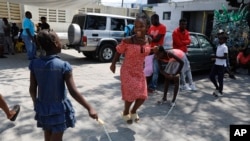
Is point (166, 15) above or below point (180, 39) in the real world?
above

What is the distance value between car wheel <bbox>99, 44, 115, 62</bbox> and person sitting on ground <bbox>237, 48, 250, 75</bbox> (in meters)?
4.68

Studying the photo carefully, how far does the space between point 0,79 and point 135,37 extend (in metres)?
4.78

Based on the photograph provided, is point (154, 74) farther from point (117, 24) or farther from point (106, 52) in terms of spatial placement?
point (117, 24)

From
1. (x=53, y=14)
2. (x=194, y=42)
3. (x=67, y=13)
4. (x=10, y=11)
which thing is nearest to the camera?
(x=194, y=42)

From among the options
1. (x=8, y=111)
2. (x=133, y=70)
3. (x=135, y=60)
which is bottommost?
(x=8, y=111)

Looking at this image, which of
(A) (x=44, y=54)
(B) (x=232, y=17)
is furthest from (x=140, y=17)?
(B) (x=232, y=17)

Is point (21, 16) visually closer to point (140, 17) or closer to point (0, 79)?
point (0, 79)

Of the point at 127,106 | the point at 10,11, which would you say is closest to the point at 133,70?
the point at 127,106

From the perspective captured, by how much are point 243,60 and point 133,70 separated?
6706 mm

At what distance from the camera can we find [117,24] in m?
10.4

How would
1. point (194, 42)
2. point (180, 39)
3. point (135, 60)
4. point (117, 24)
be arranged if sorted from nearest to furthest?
point (135, 60) < point (180, 39) < point (194, 42) < point (117, 24)

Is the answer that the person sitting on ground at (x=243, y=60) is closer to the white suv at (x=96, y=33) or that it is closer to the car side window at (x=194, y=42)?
the car side window at (x=194, y=42)

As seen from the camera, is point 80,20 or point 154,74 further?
point 80,20

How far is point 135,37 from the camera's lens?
3656mm
